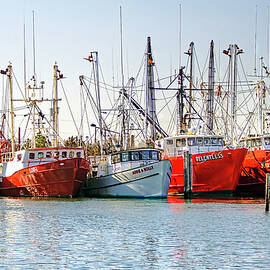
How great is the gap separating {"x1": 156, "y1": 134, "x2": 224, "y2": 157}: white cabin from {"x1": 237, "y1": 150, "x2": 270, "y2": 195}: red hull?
422 centimetres

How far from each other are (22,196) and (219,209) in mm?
19465

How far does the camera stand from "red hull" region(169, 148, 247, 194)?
155ft

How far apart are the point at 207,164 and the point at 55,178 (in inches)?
473

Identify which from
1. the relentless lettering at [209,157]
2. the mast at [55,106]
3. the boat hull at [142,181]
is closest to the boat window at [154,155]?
the boat hull at [142,181]

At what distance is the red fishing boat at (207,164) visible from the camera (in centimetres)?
4750

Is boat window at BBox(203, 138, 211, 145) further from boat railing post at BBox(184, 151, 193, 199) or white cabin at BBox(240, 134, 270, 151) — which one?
white cabin at BBox(240, 134, 270, 151)

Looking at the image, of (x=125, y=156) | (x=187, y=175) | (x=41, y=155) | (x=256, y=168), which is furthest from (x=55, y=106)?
(x=256, y=168)

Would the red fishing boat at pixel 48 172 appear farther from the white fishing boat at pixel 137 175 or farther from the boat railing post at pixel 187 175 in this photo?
the boat railing post at pixel 187 175

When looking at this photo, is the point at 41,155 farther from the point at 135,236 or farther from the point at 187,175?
the point at 135,236

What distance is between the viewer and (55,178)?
47.2 metres

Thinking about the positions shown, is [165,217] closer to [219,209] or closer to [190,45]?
[219,209]

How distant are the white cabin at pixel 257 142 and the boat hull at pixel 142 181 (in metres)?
13.3

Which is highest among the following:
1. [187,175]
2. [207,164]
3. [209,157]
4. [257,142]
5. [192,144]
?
[257,142]

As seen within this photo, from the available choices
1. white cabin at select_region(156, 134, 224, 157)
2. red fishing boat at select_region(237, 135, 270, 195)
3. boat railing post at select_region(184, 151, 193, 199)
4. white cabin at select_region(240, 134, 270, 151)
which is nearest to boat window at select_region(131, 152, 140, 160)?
boat railing post at select_region(184, 151, 193, 199)
